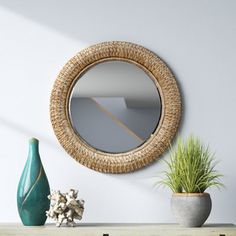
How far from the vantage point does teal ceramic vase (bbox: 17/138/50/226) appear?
8.79 feet

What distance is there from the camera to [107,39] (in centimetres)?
298

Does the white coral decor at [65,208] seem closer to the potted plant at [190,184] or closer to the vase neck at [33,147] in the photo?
the vase neck at [33,147]

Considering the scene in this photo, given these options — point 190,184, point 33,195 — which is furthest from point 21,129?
point 190,184

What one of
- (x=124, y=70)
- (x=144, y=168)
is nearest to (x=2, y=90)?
(x=124, y=70)

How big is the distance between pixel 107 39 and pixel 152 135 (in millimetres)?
530

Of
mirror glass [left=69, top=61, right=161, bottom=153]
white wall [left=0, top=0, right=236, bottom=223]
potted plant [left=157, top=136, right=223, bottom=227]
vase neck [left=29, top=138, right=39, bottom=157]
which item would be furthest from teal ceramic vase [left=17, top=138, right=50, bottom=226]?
potted plant [left=157, top=136, right=223, bottom=227]

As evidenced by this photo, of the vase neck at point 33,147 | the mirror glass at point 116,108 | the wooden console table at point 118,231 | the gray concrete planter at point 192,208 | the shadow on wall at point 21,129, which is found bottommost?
the wooden console table at point 118,231

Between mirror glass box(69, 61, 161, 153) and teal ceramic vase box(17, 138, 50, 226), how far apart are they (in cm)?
32

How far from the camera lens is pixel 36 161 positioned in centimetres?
275

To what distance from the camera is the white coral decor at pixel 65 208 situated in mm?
2646

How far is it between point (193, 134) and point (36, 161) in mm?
776

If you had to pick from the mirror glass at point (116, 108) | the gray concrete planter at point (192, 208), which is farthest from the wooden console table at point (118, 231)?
the mirror glass at point (116, 108)

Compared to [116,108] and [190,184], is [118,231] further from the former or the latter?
[116,108]

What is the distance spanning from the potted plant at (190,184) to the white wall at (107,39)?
0.21 m
